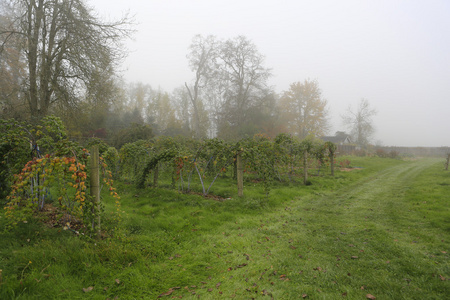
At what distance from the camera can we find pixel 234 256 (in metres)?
3.68

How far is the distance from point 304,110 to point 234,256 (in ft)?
122

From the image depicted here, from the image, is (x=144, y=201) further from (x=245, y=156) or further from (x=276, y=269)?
(x=276, y=269)

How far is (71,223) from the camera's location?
4133mm

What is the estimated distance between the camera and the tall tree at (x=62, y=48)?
30.0ft

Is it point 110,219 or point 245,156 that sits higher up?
point 245,156

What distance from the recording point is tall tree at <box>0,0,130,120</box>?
914 cm

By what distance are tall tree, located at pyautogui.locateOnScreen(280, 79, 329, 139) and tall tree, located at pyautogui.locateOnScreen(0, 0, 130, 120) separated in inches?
1172

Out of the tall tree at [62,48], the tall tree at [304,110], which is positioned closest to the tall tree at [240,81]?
the tall tree at [304,110]

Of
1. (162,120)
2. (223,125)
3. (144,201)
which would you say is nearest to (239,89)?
(223,125)

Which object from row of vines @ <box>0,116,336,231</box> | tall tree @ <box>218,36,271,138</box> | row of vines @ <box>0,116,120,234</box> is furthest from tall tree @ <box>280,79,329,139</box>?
row of vines @ <box>0,116,120,234</box>

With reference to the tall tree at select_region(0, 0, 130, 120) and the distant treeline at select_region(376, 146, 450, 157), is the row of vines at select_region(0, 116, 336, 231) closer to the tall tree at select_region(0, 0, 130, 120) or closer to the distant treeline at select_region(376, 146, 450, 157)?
the tall tree at select_region(0, 0, 130, 120)

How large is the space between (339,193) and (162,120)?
115ft

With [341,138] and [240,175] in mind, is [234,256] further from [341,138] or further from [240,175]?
[341,138]

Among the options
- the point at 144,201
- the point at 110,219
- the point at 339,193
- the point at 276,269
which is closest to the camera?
the point at 276,269
